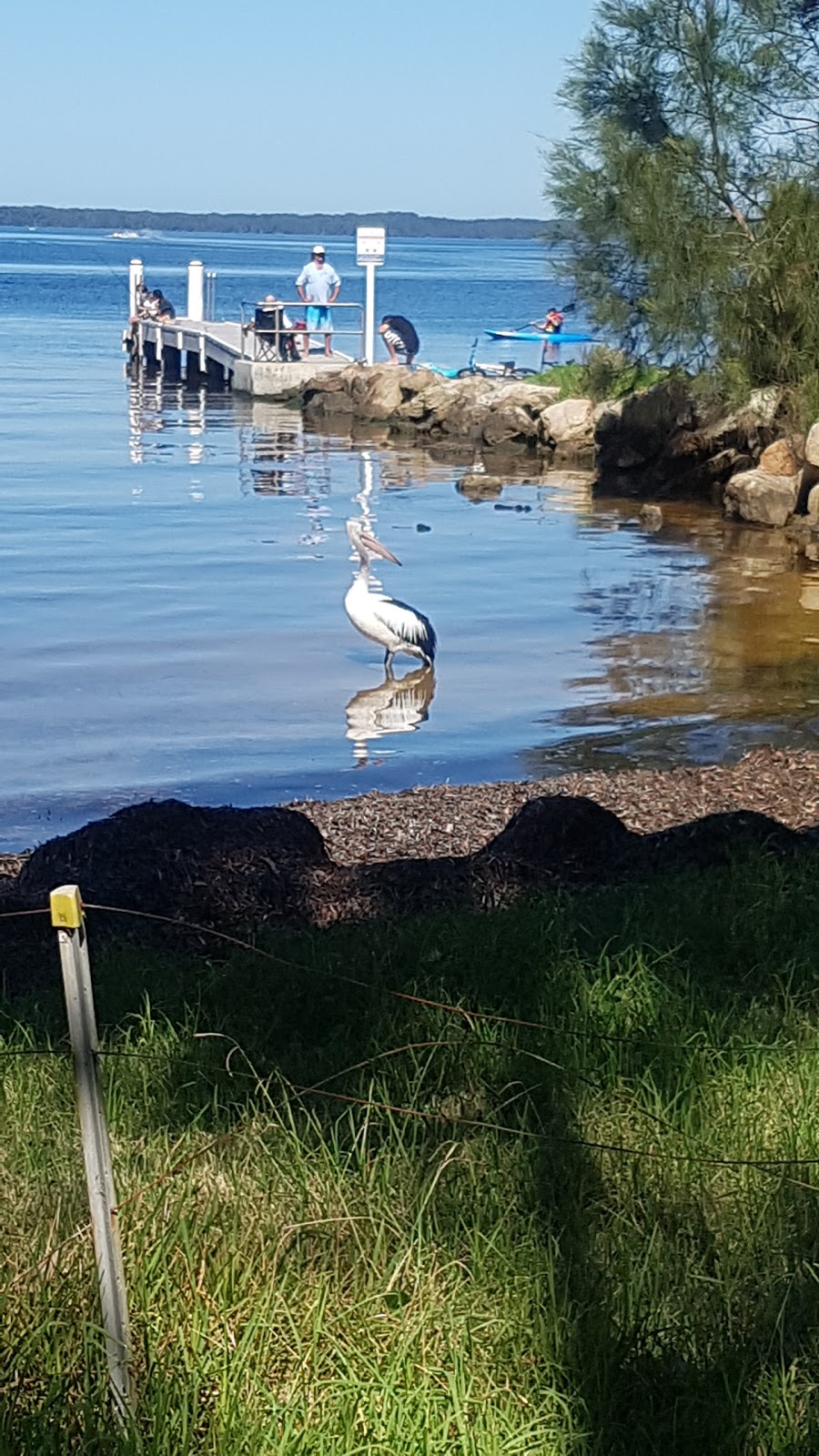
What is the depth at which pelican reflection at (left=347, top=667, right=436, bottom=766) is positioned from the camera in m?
11.2

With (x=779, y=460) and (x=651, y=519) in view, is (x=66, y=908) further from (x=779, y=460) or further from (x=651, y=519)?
(x=779, y=460)

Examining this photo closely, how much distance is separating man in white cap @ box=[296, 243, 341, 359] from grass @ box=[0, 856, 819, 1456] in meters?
34.7

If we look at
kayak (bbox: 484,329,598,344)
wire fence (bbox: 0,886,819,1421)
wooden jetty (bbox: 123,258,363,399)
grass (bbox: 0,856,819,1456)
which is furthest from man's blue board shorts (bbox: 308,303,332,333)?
grass (bbox: 0,856,819,1456)

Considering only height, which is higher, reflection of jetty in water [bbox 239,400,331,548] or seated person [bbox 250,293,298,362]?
seated person [bbox 250,293,298,362]

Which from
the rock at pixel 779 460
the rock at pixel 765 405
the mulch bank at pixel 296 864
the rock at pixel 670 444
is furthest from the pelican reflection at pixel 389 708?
the rock at pixel 670 444

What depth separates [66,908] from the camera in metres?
2.37

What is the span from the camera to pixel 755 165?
20594 millimetres

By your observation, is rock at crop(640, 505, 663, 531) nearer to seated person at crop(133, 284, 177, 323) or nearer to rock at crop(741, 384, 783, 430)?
rock at crop(741, 384, 783, 430)

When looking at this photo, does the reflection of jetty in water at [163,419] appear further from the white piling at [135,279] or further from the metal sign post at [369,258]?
the white piling at [135,279]

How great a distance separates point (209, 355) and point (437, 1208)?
40.0 m

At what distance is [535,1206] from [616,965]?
1.27 metres

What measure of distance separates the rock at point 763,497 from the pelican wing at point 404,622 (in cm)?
961

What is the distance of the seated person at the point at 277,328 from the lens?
127 ft

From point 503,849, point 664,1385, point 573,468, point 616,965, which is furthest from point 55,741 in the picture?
point 573,468
